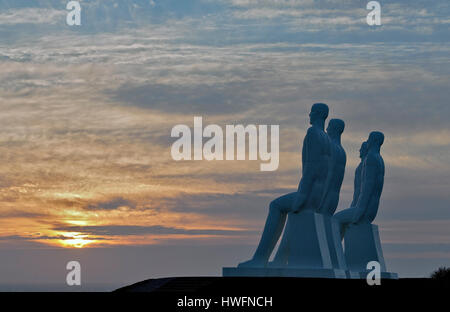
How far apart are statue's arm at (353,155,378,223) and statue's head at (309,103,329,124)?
3.87 meters

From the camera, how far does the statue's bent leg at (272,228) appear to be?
2656cm

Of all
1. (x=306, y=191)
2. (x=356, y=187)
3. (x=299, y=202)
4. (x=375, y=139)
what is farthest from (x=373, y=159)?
(x=299, y=202)

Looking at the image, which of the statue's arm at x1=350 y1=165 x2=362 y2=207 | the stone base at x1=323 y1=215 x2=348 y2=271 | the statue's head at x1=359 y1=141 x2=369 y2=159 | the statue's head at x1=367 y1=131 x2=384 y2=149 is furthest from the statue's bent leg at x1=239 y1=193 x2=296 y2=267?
the statue's head at x1=359 y1=141 x2=369 y2=159

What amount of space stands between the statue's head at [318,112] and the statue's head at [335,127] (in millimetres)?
2032

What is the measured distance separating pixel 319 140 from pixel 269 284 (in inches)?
187

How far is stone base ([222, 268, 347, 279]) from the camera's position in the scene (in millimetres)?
25984

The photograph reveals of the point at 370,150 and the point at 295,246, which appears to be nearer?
the point at 295,246

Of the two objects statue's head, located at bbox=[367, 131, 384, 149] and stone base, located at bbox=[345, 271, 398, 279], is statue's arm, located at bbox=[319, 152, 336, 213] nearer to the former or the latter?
stone base, located at bbox=[345, 271, 398, 279]
